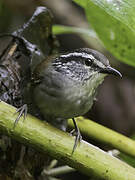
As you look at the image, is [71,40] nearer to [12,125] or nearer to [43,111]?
[43,111]

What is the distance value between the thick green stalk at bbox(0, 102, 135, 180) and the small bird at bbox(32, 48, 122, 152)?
367mm

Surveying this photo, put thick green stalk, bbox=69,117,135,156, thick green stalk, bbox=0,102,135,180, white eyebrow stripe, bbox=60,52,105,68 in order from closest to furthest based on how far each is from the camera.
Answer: thick green stalk, bbox=0,102,135,180, white eyebrow stripe, bbox=60,52,105,68, thick green stalk, bbox=69,117,135,156

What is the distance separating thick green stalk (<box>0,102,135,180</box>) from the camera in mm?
1480

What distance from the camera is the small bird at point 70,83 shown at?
1871 millimetres

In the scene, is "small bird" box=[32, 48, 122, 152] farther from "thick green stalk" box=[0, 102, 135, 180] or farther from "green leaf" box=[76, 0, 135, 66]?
"thick green stalk" box=[0, 102, 135, 180]

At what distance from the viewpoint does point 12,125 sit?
1472 millimetres

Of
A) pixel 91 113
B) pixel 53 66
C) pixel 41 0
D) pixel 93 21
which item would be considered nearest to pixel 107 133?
pixel 53 66

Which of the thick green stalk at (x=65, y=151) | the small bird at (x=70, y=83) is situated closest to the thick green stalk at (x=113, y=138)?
the small bird at (x=70, y=83)

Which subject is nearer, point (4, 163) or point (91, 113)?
point (4, 163)

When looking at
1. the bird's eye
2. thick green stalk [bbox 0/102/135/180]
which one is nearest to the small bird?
the bird's eye

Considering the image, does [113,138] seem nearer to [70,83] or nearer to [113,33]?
[70,83]

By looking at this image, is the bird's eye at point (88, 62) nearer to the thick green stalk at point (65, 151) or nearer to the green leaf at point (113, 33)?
the green leaf at point (113, 33)

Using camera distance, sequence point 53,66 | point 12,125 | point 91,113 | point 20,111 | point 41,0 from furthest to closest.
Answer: point 41,0
point 91,113
point 53,66
point 20,111
point 12,125

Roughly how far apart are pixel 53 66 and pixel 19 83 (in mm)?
190
